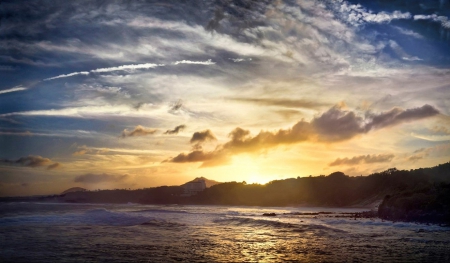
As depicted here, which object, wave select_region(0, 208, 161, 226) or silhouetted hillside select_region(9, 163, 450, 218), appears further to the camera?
silhouetted hillside select_region(9, 163, 450, 218)

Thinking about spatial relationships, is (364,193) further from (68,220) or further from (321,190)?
(68,220)

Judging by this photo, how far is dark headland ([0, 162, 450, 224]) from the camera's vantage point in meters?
40.9

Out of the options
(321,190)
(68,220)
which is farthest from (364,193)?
(68,220)

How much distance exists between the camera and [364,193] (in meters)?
126

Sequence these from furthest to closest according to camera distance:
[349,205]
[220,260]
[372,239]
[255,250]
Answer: [349,205] < [372,239] < [255,250] < [220,260]

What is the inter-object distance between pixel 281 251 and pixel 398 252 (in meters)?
6.77

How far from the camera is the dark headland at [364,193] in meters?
40.9

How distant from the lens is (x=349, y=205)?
123250 millimetres

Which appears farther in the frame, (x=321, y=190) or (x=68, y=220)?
(x=321, y=190)

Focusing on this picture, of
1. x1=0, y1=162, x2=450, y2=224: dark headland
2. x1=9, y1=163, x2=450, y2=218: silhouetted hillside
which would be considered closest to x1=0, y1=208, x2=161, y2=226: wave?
x1=0, y1=162, x2=450, y2=224: dark headland

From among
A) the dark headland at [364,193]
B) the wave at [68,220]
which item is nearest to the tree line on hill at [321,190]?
the dark headland at [364,193]

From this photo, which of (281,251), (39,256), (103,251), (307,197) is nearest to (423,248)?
(281,251)

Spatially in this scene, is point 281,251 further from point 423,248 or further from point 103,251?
point 103,251

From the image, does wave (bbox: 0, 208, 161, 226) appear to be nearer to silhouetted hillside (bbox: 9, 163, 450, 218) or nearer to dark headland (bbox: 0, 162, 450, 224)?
dark headland (bbox: 0, 162, 450, 224)
